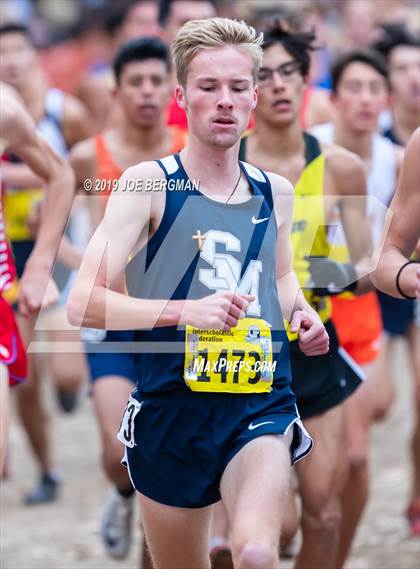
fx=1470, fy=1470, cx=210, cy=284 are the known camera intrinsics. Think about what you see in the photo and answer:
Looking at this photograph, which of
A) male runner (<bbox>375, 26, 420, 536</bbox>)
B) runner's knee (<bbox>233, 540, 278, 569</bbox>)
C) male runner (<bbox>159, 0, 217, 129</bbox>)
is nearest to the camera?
runner's knee (<bbox>233, 540, 278, 569</bbox>)

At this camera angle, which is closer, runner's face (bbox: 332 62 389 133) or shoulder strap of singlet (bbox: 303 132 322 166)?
shoulder strap of singlet (bbox: 303 132 322 166)

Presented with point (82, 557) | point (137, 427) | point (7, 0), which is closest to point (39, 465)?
point (82, 557)

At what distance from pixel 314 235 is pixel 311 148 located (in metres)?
0.41

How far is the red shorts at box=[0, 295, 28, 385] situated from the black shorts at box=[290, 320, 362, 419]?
115 cm

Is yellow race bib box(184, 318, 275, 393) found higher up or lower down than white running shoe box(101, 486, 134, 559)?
higher up

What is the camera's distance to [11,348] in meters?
5.33

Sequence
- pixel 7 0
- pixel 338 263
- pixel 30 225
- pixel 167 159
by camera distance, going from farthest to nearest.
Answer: pixel 7 0 < pixel 30 225 < pixel 338 263 < pixel 167 159

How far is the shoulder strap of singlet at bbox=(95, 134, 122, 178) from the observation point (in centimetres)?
710

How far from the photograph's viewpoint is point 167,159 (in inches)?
186

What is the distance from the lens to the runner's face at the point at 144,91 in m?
7.26

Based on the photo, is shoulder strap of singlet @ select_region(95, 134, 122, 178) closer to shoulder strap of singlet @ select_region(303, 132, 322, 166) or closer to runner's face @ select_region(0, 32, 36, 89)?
shoulder strap of singlet @ select_region(303, 132, 322, 166)

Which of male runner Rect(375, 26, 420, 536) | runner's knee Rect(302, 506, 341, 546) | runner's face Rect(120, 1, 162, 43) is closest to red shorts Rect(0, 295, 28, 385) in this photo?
runner's knee Rect(302, 506, 341, 546)

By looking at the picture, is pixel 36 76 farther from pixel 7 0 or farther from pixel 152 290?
pixel 7 0

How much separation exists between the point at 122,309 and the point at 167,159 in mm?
580
